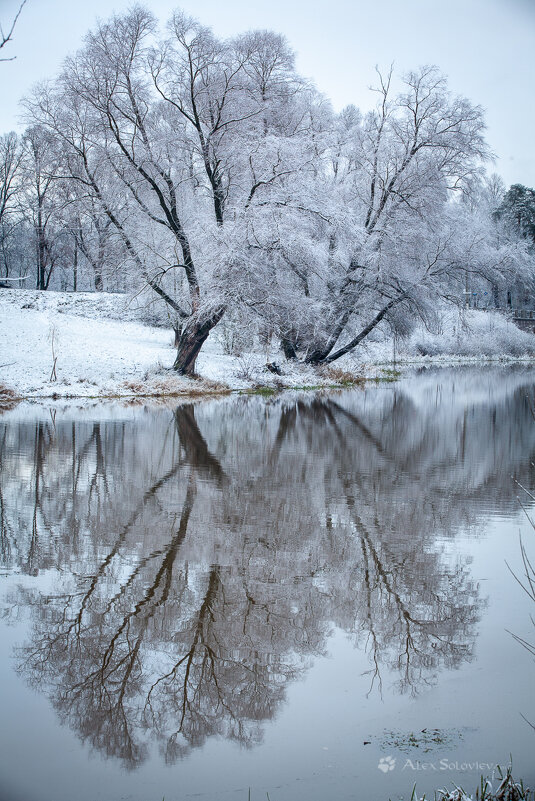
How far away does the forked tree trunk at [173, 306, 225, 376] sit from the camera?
2359 cm

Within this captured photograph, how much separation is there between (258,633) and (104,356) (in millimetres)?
22611

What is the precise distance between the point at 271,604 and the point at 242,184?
20.7 m

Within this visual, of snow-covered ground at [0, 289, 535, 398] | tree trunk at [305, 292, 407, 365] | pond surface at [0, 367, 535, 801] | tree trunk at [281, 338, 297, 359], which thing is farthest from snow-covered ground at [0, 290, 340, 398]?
pond surface at [0, 367, 535, 801]

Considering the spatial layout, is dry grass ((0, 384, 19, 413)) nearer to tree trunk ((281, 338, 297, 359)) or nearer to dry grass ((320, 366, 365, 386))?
dry grass ((320, 366, 365, 386))

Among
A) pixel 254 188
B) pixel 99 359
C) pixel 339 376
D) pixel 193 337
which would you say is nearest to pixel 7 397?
pixel 99 359

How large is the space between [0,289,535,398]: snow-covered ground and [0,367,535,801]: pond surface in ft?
31.5

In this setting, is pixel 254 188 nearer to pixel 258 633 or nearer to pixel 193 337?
pixel 193 337

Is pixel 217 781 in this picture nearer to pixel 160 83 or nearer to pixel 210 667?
pixel 210 667

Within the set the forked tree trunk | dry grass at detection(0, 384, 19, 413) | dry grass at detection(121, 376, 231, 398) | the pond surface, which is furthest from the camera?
the forked tree trunk

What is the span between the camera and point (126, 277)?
24.5 m

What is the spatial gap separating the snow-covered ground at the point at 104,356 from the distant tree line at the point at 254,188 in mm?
1457

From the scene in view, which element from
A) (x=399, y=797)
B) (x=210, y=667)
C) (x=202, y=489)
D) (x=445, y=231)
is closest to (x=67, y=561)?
(x=210, y=667)

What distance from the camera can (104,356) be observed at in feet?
87.3

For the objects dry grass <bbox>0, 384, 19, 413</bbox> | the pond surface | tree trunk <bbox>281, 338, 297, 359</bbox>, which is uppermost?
tree trunk <bbox>281, 338, 297, 359</bbox>
